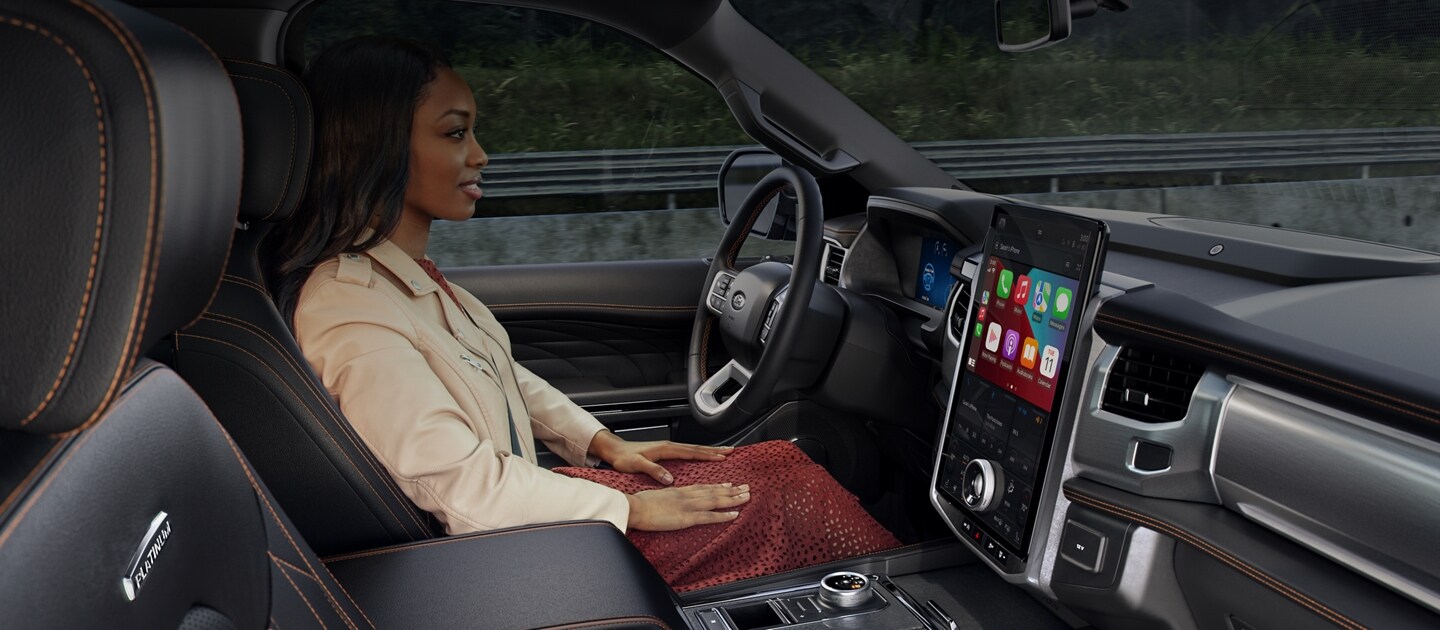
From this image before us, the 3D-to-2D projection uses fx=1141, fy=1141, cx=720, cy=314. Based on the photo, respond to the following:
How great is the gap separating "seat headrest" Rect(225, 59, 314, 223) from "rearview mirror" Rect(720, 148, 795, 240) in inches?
51.2

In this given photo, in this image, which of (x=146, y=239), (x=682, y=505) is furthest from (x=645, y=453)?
(x=146, y=239)

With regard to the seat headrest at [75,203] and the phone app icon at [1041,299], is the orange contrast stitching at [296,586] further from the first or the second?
the phone app icon at [1041,299]

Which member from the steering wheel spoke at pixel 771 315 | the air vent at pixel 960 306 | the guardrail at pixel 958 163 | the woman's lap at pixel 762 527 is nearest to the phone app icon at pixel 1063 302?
the air vent at pixel 960 306

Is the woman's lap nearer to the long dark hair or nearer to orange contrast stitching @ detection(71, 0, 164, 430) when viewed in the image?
the long dark hair

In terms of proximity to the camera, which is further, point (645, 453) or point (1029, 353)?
point (645, 453)

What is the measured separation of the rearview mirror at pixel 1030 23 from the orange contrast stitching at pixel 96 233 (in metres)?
1.56

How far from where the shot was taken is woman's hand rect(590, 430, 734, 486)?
2.04m

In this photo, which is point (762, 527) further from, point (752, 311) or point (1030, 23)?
point (1030, 23)

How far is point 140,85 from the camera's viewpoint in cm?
60

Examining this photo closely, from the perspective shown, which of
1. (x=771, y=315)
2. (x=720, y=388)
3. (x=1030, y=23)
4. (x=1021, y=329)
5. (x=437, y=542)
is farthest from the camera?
(x=720, y=388)

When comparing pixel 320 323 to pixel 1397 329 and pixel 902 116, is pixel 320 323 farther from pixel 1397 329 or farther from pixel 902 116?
pixel 902 116

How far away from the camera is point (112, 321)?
0.59 meters

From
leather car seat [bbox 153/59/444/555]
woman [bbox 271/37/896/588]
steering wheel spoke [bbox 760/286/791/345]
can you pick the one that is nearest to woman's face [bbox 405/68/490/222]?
woman [bbox 271/37/896/588]

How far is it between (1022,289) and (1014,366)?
113 millimetres
